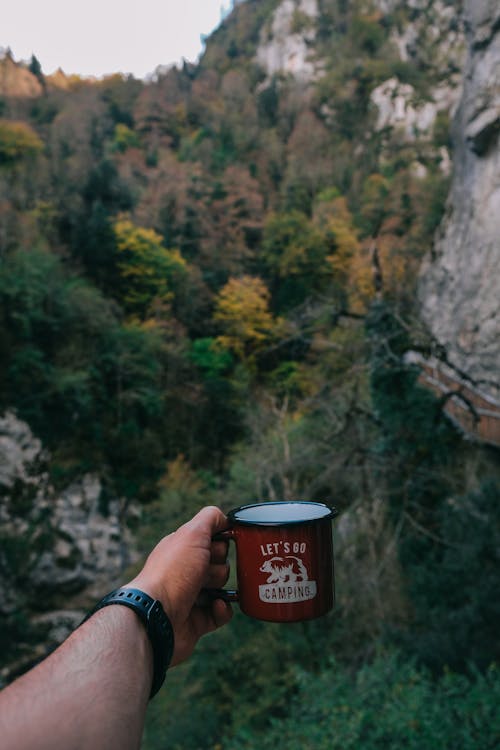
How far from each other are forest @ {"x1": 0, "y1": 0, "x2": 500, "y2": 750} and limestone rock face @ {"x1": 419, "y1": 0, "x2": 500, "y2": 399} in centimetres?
160

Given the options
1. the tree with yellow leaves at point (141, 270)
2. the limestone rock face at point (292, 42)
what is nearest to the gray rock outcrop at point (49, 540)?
the tree with yellow leaves at point (141, 270)

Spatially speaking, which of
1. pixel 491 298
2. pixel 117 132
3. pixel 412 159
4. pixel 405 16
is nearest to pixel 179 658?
pixel 491 298

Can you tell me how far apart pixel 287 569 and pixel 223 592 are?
0.67 feet

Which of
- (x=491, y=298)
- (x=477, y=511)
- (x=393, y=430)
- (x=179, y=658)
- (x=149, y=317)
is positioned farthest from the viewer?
(x=149, y=317)

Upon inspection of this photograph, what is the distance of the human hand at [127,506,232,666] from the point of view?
1136mm

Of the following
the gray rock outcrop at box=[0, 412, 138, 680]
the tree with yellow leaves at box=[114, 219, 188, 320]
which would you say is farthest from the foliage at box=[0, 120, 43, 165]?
the gray rock outcrop at box=[0, 412, 138, 680]

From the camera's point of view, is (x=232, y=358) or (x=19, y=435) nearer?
(x=19, y=435)

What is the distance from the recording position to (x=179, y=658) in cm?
122

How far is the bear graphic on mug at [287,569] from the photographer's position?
1.19 metres

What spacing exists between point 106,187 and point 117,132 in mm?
11468

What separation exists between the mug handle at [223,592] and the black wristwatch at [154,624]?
0.94 ft

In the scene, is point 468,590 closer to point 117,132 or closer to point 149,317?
point 149,317

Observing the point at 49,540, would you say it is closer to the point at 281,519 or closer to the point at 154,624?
the point at 281,519

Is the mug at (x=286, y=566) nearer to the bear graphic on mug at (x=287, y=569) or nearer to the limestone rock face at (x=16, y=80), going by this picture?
the bear graphic on mug at (x=287, y=569)
